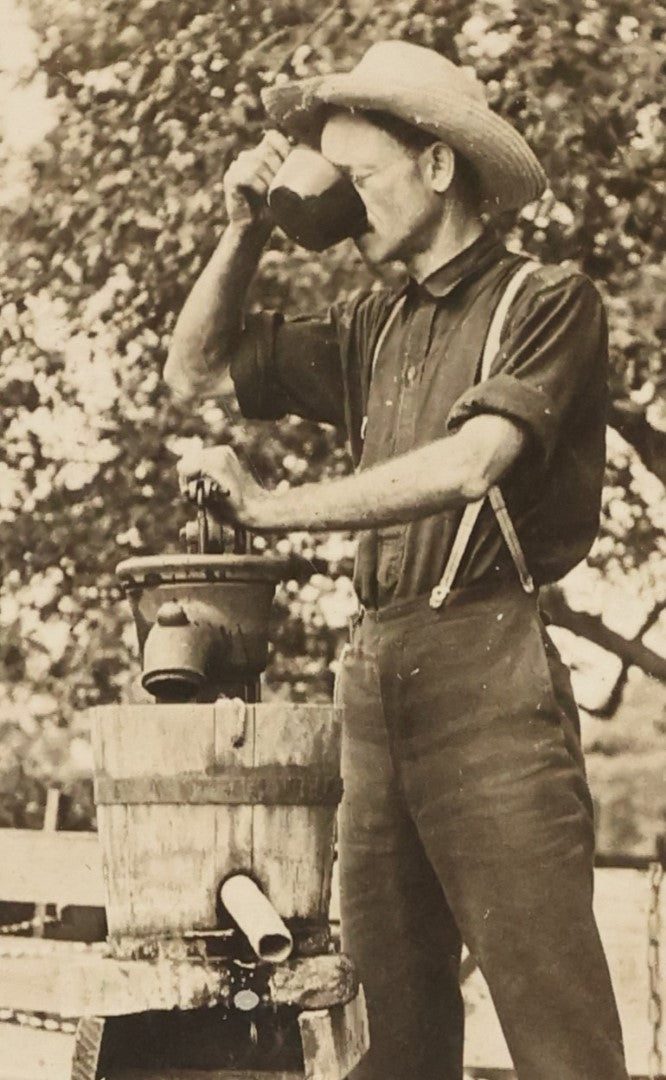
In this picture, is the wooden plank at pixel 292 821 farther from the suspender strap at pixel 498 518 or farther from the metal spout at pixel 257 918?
the suspender strap at pixel 498 518

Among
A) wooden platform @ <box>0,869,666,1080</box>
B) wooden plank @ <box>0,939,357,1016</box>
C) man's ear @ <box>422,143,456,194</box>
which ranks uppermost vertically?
man's ear @ <box>422,143,456,194</box>

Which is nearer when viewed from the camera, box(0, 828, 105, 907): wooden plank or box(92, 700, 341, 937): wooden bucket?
box(92, 700, 341, 937): wooden bucket

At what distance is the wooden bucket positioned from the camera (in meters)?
2.24

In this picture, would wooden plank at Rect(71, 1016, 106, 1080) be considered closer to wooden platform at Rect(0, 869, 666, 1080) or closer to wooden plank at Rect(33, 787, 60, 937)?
wooden plank at Rect(33, 787, 60, 937)

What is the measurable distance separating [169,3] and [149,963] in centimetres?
229

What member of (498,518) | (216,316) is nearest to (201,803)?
(498,518)

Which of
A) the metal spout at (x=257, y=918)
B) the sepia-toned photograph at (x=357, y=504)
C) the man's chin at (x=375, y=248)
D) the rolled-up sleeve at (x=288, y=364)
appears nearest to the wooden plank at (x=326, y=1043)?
the sepia-toned photograph at (x=357, y=504)

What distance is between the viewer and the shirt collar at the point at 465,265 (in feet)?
8.45

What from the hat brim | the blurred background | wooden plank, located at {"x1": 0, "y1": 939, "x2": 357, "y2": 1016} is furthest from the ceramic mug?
wooden plank, located at {"x1": 0, "y1": 939, "x2": 357, "y2": 1016}

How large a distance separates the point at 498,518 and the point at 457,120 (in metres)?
0.66

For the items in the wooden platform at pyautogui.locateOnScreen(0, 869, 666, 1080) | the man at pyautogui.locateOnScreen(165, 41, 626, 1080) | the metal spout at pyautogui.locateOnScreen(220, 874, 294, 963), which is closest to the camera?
the metal spout at pyautogui.locateOnScreen(220, 874, 294, 963)

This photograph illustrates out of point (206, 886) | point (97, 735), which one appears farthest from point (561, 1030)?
point (97, 735)

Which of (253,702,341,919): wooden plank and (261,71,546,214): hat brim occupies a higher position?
(261,71,546,214): hat brim

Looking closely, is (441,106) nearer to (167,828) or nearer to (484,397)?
(484,397)
